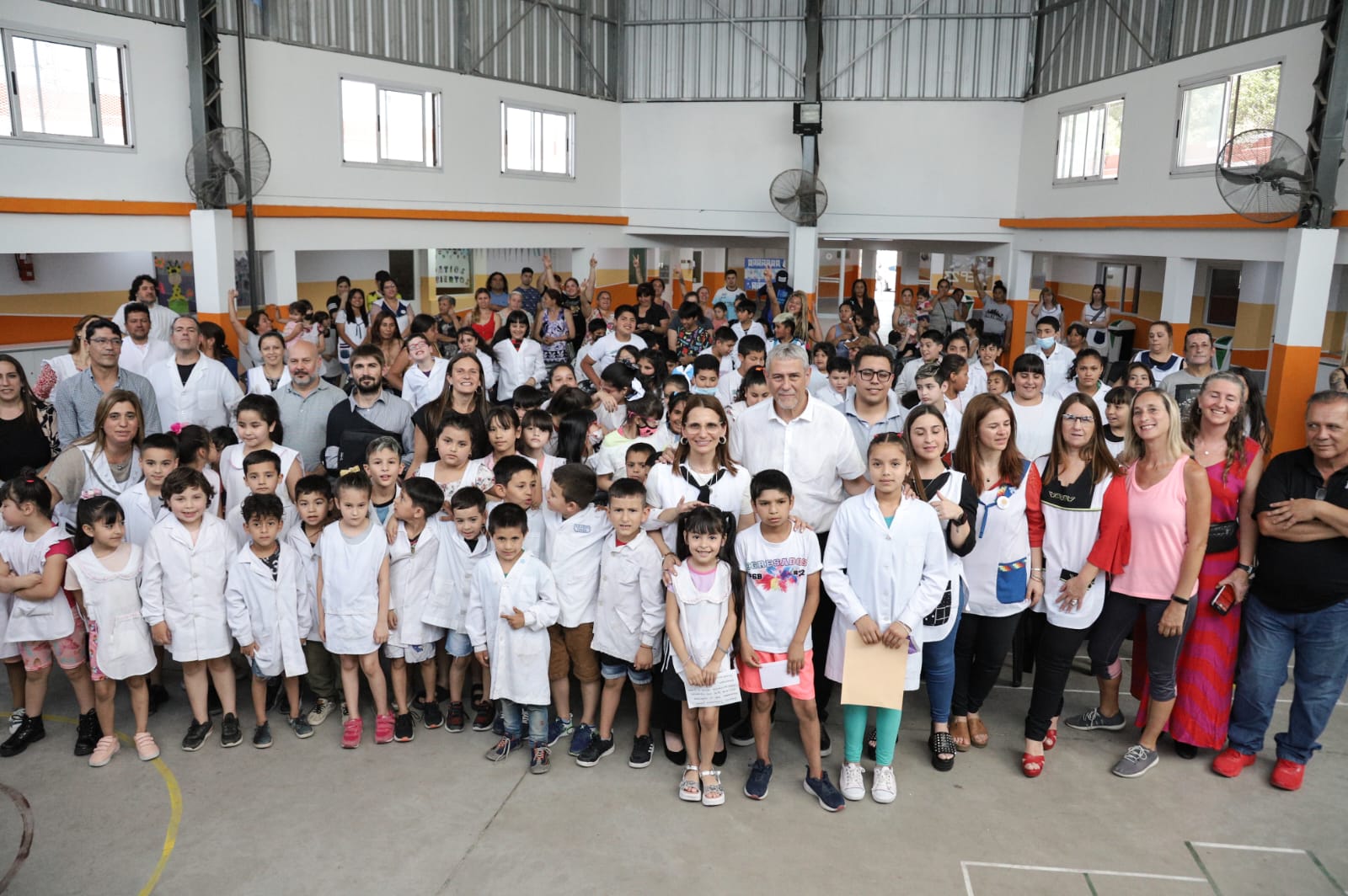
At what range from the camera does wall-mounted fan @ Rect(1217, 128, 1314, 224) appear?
8.91 m

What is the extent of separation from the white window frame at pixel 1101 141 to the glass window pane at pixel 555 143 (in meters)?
7.57

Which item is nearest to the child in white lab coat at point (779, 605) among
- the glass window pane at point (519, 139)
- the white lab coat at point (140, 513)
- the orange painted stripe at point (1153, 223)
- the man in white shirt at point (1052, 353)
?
the white lab coat at point (140, 513)

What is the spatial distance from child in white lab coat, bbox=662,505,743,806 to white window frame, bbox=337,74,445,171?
9929 millimetres

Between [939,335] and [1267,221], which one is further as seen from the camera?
[1267,221]

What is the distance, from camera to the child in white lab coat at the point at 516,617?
428cm

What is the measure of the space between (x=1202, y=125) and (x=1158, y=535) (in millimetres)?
9095

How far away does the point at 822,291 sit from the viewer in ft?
68.1

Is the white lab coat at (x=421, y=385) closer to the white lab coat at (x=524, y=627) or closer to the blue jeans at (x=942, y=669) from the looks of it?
the white lab coat at (x=524, y=627)

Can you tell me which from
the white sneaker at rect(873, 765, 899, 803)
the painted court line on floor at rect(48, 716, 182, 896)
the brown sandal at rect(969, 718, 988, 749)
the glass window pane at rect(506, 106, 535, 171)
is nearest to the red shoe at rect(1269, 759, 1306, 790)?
the brown sandal at rect(969, 718, 988, 749)

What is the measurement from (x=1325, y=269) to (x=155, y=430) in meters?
10.2

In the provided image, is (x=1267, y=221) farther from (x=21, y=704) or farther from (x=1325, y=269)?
(x=21, y=704)

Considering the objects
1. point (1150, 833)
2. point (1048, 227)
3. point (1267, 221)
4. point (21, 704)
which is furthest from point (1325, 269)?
point (21, 704)

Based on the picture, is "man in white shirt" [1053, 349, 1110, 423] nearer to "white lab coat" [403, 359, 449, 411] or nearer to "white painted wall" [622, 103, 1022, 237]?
"white lab coat" [403, 359, 449, 411]

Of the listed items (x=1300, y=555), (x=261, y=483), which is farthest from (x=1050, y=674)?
(x=261, y=483)
